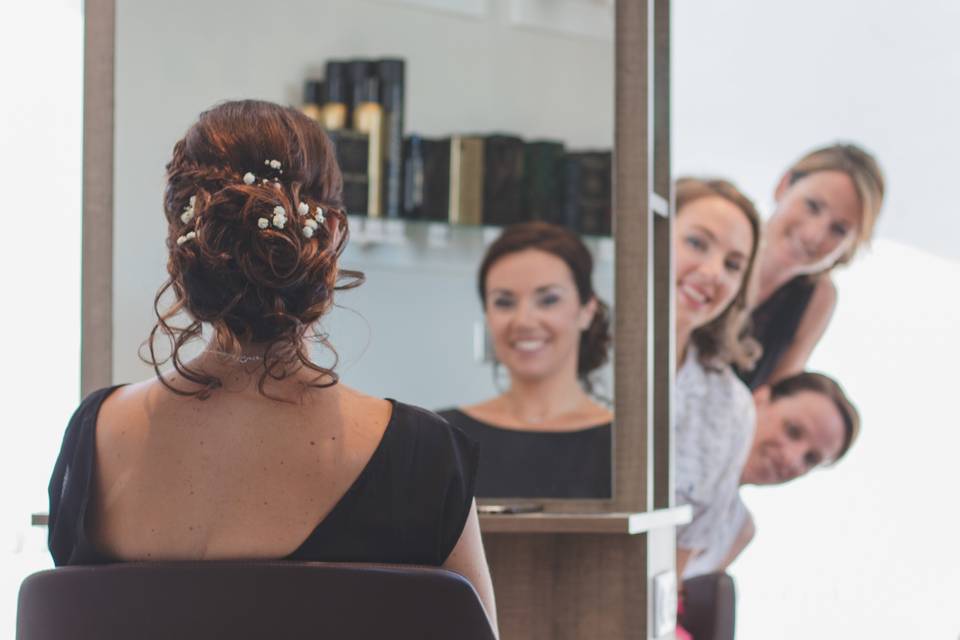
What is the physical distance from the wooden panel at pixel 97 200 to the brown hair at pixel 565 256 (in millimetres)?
1105

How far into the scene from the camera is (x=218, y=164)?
1.37m

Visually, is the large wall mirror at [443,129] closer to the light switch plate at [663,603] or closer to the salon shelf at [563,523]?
the light switch plate at [663,603]

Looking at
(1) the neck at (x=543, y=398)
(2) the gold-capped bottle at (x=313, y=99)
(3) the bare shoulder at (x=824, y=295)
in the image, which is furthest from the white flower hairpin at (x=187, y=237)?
(3) the bare shoulder at (x=824, y=295)

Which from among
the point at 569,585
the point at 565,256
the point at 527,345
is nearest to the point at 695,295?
the point at 565,256

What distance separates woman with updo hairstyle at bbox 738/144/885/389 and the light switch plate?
1580mm

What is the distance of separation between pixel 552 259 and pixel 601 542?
1075mm

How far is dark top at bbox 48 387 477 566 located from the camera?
1.28 metres

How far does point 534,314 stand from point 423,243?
1.03ft

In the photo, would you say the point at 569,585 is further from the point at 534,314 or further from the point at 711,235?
the point at 711,235

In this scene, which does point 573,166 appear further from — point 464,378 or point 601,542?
point 601,542

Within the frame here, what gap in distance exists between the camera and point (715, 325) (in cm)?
399

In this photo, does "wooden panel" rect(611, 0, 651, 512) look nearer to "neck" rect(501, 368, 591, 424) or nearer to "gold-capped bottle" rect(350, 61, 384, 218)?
"neck" rect(501, 368, 591, 424)

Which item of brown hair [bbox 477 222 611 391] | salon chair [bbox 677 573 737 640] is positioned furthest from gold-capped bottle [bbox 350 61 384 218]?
salon chair [bbox 677 573 737 640]

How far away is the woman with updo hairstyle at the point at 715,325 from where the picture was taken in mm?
3973
